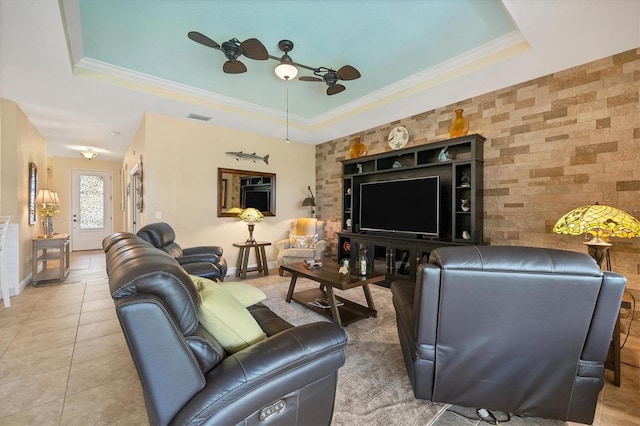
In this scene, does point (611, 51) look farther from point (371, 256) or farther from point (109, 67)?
point (109, 67)

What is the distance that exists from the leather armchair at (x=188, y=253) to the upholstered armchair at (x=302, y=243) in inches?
53.8

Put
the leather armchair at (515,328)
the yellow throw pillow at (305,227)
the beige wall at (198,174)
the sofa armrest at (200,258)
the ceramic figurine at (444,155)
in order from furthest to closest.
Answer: the yellow throw pillow at (305,227) → the beige wall at (198,174) → the ceramic figurine at (444,155) → the sofa armrest at (200,258) → the leather armchair at (515,328)

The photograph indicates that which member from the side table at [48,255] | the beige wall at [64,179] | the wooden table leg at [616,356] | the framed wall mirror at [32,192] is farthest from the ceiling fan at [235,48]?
the beige wall at [64,179]

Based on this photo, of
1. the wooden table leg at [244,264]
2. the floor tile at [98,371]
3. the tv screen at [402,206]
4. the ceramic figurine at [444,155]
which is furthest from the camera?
the wooden table leg at [244,264]

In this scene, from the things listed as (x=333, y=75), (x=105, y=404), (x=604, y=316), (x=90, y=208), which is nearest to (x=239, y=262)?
(x=105, y=404)

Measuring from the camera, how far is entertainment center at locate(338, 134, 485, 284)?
3568 mm

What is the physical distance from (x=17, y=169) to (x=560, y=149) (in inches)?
273

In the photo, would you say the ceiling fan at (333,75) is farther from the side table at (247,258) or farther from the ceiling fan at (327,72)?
the side table at (247,258)

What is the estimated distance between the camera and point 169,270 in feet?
3.32

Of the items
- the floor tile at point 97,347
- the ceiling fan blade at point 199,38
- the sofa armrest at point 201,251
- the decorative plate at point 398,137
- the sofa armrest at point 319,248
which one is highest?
the ceiling fan blade at point 199,38

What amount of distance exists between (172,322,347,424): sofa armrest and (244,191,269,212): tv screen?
4.27 m

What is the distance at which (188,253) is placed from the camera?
379 centimetres

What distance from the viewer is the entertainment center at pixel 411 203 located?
3.57 meters

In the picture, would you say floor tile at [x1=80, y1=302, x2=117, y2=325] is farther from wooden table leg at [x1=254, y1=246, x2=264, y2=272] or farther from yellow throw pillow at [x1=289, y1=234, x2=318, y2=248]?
yellow throw pillow at [x1=289, y1=234, x2=318, y2=248]
